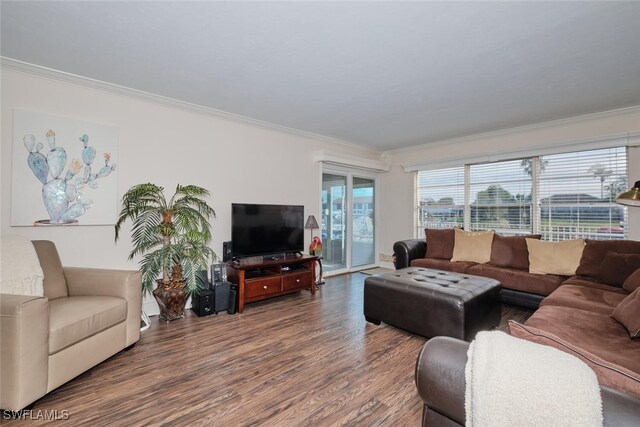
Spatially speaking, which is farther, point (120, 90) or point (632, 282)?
point (120, 90)

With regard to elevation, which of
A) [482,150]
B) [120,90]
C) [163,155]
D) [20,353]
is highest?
[120,90]

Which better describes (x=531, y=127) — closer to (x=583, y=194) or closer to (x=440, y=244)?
(x=583, y=194)

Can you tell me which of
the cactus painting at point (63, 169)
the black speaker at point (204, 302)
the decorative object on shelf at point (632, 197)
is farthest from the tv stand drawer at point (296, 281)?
the decorative object on shelf at point (632, 197)

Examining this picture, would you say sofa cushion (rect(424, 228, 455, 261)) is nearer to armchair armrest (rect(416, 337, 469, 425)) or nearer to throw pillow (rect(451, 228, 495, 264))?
throw pillow (rect(451, 228, 495, 264))

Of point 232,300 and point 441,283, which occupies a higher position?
point 441,283

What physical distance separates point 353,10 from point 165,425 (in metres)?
2.66

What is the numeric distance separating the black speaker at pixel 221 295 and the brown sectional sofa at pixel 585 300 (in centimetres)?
253

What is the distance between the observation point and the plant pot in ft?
9.53

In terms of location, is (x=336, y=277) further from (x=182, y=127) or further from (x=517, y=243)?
(x=182, y=127)

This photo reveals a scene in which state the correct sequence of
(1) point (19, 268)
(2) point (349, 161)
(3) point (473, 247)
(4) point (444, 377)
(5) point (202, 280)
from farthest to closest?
(2) point (349, 161) < (3) point (473, 247) < (5) point (202, 280) < (1) point (19, 268) < (4) point (444, 377)

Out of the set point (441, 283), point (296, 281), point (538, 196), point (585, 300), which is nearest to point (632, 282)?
point (585, 300)

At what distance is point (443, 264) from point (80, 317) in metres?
3.84

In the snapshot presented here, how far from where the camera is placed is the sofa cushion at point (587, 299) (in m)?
2.09

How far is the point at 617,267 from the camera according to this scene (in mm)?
2740
